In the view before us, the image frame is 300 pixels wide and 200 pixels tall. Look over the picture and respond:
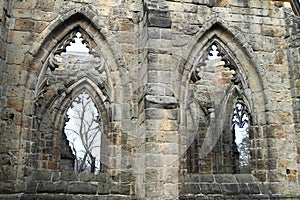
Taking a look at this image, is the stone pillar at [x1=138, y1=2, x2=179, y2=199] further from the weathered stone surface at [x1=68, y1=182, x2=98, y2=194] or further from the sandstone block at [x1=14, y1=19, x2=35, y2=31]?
the sandstone block at [x1=14, y1=19, x2=35, y2=31]

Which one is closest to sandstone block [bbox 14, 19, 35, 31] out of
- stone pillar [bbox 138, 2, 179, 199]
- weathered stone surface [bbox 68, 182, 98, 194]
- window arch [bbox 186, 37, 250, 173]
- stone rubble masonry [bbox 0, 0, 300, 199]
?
stone rubble masonry [bbox 0, 0, 300, 199]

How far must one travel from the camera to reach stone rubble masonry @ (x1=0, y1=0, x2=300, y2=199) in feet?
20.5

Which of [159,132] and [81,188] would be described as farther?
[81,188]

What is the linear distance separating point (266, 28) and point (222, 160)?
3.91 m

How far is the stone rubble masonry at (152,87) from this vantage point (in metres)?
6.24

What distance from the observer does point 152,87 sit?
20.4ft

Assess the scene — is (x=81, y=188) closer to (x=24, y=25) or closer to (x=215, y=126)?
(x=24, y=25)

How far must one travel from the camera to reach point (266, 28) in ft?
26.2

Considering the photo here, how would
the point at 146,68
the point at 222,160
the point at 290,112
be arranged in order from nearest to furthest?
the point at 146,68
the point at 290,112
the point at 222,160

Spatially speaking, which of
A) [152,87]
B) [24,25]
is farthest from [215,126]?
[24,25]

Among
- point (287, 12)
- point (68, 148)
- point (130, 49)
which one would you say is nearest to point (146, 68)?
point (130, 49)

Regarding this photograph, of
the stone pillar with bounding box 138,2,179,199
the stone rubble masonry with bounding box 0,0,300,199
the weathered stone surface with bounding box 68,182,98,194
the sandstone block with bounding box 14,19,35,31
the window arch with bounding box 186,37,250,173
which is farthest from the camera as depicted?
the window arch with bounding box 186,37,250,173

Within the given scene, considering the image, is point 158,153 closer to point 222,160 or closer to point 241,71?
point 241,71

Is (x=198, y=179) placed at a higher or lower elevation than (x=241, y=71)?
lower
